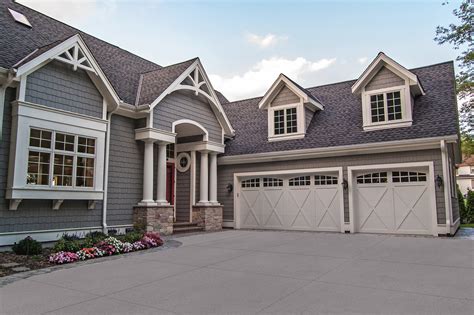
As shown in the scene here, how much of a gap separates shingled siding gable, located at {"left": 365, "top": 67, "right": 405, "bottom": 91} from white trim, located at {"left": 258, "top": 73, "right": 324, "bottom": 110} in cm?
223

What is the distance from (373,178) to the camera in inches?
472

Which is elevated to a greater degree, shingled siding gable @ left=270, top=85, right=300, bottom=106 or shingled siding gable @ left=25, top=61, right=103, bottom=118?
shingled siding gable @ left=270, top=85, right=300, bottom=106

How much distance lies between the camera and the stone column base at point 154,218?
10859 millimetres

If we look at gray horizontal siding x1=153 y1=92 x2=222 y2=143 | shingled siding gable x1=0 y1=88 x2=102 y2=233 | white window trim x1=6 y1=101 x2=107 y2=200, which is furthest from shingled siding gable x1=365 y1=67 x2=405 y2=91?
shingled siding gable x1=0 y1=88 x2=102 y2=233

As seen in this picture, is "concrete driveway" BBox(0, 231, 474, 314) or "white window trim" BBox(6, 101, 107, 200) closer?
"concrete driveway" BBox(0, 231, 474, 314)

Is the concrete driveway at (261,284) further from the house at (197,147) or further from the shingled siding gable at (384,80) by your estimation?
the shingled siding gable at (384,80)

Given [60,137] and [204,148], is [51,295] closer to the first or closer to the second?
[60,137]

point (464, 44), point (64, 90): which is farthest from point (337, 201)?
point (464, 44)

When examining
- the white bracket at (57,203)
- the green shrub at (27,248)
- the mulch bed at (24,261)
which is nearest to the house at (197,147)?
the white bracket at (57,203)

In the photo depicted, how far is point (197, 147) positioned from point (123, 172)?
3.57 meters

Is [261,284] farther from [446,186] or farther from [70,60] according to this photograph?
[446,186]

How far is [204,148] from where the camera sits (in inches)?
535

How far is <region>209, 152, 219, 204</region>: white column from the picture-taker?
13968mm

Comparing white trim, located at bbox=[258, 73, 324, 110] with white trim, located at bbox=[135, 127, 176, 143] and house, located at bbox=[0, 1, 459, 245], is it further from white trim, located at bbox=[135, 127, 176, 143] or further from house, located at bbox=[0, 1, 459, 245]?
white trim, located at bbox=[135, 127, 176, 143]
